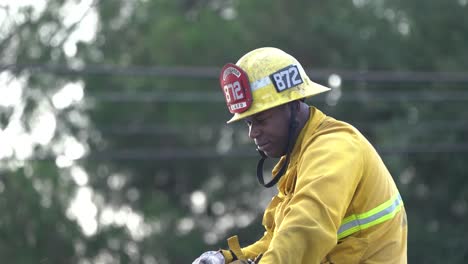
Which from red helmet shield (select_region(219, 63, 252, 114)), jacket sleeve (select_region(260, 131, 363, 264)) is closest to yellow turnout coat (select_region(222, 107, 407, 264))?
jacket sleeve (select_region(260, 131, 363, 264))

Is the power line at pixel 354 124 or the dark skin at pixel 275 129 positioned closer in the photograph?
the dark skin at pixel 275 129

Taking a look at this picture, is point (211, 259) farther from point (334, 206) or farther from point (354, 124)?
point (354, 124)

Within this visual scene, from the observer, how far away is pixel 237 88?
495cm

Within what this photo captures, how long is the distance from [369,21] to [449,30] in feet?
→ 4.75

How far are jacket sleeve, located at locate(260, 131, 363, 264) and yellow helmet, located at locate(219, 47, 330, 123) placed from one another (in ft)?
1.14

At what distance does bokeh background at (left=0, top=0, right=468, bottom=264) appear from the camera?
64.4 ft

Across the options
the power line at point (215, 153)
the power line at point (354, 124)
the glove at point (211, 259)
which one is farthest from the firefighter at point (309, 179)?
the power line at point (354, 124)

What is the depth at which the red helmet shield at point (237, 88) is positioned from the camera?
16.1 ft

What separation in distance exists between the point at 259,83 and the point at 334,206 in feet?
2.18

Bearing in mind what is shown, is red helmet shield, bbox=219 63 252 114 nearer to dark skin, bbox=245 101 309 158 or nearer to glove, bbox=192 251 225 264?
dark skin, bbox=245 101 309 158

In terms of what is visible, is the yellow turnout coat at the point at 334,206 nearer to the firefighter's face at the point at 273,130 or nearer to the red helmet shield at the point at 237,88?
the firefighter's face at the point at 273,130

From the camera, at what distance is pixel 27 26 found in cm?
1952

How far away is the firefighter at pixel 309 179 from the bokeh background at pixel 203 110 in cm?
1378

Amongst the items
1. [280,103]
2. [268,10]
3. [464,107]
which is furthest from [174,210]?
[280,103]
